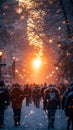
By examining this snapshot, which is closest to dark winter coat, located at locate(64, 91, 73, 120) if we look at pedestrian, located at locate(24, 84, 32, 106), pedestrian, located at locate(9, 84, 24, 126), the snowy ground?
the snowy ground

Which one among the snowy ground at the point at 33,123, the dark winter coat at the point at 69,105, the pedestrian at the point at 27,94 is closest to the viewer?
the dark winter coat at the point at 69,105

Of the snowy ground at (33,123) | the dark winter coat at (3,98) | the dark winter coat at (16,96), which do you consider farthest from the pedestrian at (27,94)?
the dark winter coat at (3,98)

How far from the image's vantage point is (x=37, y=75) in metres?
137

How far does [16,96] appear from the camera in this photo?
18203 mm

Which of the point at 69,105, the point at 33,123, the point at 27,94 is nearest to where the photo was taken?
the point at 69,105

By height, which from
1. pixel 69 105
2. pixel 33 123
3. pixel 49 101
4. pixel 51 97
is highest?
pixel 51 97

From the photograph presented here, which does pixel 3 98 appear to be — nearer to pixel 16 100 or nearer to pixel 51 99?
pixel 16 100

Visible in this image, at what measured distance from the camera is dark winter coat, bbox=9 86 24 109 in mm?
18016

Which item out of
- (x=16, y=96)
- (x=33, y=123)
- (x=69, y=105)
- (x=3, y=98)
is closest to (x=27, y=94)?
(x=33, y=123)

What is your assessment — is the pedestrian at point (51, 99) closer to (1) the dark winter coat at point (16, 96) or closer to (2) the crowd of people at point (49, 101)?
(2) the crowd of people at point (49, 101)

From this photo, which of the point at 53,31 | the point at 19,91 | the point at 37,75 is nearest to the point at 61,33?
the point at 53,31

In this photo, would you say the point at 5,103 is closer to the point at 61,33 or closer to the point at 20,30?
the point at 61,33

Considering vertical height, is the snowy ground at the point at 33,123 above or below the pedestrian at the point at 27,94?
below

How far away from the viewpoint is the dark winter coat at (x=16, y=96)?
1802cm
